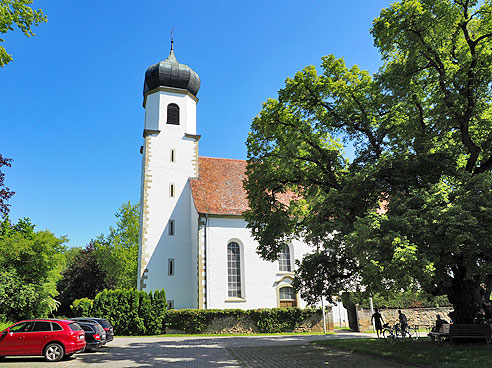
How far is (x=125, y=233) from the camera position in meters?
44.2

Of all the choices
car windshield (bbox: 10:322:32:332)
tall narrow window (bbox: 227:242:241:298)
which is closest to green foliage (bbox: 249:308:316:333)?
tall narrow window (bbox: 227:242:241:298)

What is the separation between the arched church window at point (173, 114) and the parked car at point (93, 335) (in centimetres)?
1929

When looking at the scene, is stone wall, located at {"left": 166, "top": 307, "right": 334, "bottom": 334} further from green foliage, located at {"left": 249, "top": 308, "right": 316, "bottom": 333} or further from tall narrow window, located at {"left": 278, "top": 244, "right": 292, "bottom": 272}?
tall narrow window, located at {"left": 278, "top": 244, "right": 292, "bottom": 272}

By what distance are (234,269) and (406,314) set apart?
469 inches

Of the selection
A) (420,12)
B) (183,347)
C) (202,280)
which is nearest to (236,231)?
(202,280)

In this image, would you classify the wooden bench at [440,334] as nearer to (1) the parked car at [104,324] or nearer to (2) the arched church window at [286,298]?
(2) the arched church window at [286,298]

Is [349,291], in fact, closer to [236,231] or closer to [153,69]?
[236,231]

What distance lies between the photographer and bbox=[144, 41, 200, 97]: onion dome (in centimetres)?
3222

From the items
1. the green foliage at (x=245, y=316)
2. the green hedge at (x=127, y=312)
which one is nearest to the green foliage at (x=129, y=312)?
the green hedge at (x=127, y=312)

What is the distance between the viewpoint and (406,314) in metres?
24.7

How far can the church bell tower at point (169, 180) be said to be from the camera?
91.1ft

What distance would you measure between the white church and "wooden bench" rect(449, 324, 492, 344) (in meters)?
15.3

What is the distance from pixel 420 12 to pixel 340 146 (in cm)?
706

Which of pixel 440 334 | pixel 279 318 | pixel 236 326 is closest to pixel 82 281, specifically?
pixel 236 326
